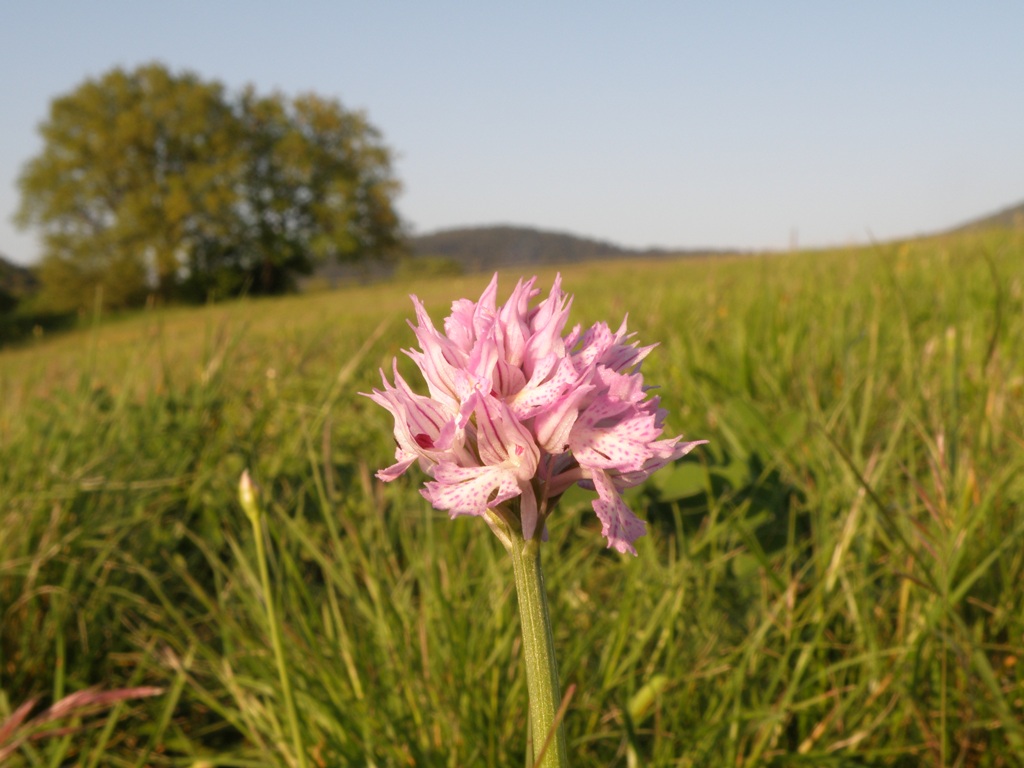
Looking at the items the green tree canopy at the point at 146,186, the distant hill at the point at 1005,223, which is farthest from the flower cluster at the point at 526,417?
the green tree canopy at the point at 146,186

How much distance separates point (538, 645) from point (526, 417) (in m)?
0.23

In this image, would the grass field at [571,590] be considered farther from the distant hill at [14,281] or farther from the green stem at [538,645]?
the distant hill at [14,281]

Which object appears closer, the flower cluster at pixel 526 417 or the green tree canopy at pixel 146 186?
the flower cluster at pixel 526 417

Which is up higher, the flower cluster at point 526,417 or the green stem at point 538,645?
the flower cluster at point 526,417

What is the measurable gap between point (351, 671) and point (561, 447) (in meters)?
1.20

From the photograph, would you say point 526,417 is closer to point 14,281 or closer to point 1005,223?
point 1005,223

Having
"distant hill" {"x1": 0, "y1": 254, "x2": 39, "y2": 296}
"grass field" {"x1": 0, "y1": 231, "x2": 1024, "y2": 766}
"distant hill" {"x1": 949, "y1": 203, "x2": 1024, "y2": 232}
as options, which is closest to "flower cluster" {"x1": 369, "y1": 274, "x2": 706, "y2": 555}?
"grass field" {"x1": 0, "y1": 231, "x2": 1024, "y2": 766}

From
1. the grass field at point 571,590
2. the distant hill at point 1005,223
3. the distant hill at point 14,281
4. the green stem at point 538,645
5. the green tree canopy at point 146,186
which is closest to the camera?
the green stem at point 538,645

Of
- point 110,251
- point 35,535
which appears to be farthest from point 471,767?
point 110,251

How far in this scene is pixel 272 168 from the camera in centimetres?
5809

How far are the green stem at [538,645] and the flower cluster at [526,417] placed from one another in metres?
0.03

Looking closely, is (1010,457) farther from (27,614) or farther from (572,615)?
(27,614)

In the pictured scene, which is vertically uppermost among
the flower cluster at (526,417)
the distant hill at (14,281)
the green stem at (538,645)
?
the flower cluster at (526,417)

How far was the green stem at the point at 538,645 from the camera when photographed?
0.80 metres
